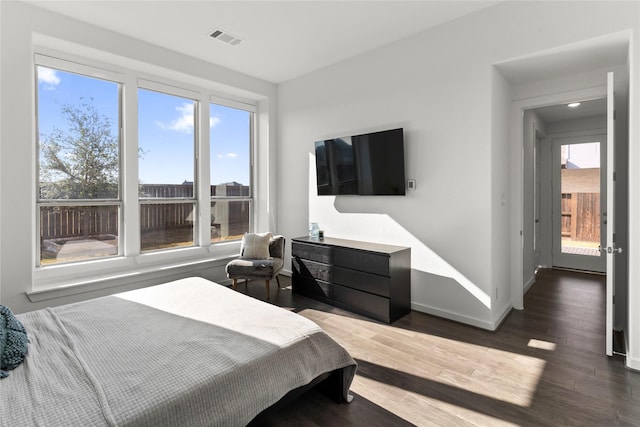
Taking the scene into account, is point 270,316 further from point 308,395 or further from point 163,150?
point 163,150

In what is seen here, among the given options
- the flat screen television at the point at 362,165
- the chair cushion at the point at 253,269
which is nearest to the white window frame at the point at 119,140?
the chair cushion at the point at 253,269

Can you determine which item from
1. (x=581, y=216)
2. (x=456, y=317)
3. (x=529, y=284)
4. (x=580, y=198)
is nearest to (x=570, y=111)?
(x=580, y=198)

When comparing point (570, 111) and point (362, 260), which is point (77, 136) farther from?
point (570, 111)

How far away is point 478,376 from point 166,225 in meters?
3.97

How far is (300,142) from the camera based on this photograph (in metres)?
5.00

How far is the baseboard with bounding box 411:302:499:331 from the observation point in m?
3.21

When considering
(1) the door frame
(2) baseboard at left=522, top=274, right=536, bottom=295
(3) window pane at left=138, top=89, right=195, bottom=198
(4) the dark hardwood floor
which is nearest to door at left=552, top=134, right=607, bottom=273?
(2) baseboard at left=522, top=274, right=536, bottom=295

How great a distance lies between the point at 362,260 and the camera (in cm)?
360

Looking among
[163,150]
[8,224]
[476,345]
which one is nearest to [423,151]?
[476,345]

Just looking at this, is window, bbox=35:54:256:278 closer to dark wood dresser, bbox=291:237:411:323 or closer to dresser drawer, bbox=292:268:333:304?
dresser drawer, bbox=292:268:333:304

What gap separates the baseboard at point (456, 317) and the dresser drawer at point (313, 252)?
1.13 meters

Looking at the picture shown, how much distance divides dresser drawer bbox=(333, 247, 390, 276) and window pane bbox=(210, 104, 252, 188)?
90.1 inches

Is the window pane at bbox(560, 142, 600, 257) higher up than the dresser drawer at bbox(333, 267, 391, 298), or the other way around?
the window pane at bbox(560, 142, 600, 257)

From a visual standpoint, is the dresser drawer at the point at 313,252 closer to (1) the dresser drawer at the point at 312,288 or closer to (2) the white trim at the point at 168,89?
(1) the dresser drawer at the point at 312,288
